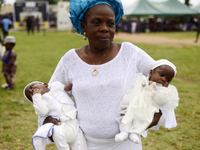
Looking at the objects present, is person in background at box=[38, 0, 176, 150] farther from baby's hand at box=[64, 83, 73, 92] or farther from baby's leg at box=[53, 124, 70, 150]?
baby's leg at box=[53, 124, 70, 150]

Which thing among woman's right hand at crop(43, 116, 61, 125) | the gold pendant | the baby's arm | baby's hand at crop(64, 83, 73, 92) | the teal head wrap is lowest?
woman's right hand at crop(43, 116, 61, 125)

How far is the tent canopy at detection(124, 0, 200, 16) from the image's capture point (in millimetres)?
20625

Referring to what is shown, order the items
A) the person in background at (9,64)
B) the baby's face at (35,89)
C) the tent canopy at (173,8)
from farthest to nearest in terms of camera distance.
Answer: the tent canopy at (173,8) → the person in background at (9,64) → the baby's face at (35,89)

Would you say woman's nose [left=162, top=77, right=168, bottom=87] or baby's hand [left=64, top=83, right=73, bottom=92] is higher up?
woman's nose [left=162, top=77, right=168, bottom=87]

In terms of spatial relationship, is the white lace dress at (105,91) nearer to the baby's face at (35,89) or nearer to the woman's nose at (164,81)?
the woman's nose at (164,81)

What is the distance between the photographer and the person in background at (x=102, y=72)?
1.58 m

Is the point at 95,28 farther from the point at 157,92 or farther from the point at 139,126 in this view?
the point at 139,126

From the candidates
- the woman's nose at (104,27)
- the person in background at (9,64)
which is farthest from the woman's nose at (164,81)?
the person in background at (9,64)

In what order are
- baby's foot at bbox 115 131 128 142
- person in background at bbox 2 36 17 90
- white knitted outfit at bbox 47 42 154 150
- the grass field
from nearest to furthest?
baby's foot at bbox 115 131 128 142 < white knitted outfit at bbox 47 42 154 150 < the grass field < person in background at bbox 2 36 17 90

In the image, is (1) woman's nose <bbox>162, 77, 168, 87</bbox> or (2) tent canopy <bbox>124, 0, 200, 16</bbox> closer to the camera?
(1) woman's nose <bbox>162, 77, 168, 87</bbox>

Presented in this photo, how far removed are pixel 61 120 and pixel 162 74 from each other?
2.77ft

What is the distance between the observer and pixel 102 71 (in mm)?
1618

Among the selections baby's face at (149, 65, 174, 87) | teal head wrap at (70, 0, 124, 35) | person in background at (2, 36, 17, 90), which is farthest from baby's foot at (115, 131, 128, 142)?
person in background at (2, 36, 17, 90)

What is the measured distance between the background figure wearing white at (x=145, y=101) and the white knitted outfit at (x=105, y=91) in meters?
0.06
